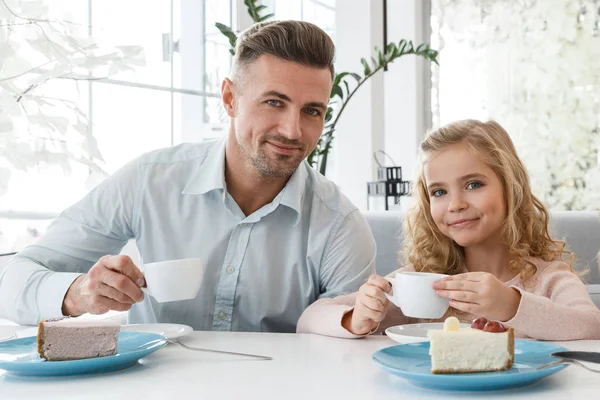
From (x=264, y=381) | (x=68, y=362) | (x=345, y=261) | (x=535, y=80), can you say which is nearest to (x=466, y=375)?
(x=264, y=381)

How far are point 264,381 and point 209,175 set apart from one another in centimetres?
93

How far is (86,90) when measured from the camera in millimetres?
3135

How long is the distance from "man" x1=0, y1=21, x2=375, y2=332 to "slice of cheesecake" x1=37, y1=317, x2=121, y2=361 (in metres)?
0.65

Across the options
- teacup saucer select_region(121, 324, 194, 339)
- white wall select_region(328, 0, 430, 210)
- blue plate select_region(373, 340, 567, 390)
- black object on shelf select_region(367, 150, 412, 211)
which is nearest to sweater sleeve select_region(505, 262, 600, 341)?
blue plate select_region(373, 340, 567, 390)

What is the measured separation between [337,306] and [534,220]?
2.33ft

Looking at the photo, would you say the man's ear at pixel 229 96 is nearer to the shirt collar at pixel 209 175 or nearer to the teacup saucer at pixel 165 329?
the shirt collar at pixel 209 175

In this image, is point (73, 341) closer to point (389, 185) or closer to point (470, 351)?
point (470, 351)

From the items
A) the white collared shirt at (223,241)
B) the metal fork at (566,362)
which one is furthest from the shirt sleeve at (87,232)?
the metal fork at (566,362)

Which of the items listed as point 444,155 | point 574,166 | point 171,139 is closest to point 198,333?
point 444,155

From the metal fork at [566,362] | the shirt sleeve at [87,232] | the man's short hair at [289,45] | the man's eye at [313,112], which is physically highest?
the man's short hair at [289,45]

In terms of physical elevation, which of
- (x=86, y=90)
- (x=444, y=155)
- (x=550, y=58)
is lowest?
(x=444, y=155)

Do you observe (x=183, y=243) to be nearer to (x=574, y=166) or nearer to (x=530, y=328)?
(x=530, y=328)

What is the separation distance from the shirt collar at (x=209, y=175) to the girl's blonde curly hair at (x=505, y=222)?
58 cm

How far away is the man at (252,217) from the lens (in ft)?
6.15
